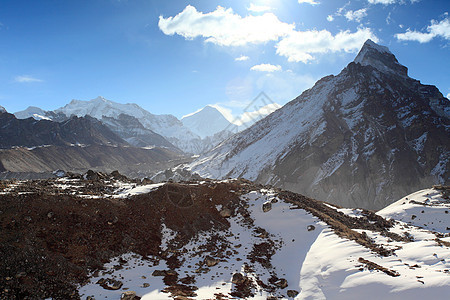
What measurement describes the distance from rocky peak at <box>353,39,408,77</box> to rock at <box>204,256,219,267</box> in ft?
435

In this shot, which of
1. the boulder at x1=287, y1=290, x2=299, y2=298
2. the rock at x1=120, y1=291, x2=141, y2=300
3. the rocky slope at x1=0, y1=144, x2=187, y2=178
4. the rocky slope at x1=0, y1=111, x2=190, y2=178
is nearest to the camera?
the rock at x1=120, y1=291, x2=141, y2=300

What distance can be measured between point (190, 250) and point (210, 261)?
255 centimetres

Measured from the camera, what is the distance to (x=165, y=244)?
63.6 ft

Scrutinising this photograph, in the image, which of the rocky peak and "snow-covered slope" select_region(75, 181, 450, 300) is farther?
the rocky peak

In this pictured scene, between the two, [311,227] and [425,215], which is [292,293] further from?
[425,215]

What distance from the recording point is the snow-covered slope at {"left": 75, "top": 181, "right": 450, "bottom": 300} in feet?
42.3

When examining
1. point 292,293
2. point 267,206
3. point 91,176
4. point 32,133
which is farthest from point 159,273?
point 32,133

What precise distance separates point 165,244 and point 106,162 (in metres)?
175

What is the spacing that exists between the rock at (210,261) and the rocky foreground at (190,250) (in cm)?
7

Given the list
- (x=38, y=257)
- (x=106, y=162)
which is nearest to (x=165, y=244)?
(x=38, y=257)

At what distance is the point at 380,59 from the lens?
12450 cm

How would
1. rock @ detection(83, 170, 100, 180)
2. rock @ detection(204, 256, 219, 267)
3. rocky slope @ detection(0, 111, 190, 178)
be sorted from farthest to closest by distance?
rocky slope @ detection(0, 111, 190, 178) → rock @ detection(83, 170, 100, 180) → rock @ detection(204, 256, 219, 267)

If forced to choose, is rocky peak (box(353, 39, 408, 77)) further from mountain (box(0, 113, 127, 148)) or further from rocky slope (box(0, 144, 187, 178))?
mountain (box(0, 113, 127, 148))

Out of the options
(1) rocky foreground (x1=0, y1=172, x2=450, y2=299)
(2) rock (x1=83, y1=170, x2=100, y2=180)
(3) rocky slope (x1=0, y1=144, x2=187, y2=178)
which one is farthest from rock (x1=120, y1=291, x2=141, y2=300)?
(3) rocky slope (x1=0, y1=144, x2=187, y2=178)
